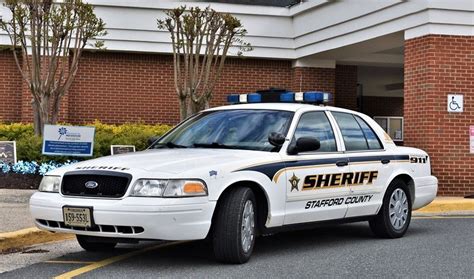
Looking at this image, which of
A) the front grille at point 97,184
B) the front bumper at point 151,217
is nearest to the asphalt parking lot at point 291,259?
the front bumper at point 151,217

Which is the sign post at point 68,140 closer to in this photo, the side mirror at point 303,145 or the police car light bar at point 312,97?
the police car light bar at point 312,97

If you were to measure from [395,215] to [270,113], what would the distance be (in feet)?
6.95

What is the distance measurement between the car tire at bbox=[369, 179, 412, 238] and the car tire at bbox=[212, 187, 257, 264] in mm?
2381

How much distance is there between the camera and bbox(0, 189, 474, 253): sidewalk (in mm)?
7945

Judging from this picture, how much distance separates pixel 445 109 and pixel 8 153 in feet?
24.6

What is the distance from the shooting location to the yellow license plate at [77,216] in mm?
6480

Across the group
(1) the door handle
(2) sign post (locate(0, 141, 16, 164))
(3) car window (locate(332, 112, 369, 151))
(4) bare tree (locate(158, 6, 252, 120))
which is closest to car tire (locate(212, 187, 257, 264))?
(1) the door handle

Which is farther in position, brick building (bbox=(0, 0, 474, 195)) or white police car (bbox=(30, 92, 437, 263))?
brick building (bbox=(0, 0, 474, 195))

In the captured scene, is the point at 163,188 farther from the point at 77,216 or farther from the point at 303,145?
the point at 303,145

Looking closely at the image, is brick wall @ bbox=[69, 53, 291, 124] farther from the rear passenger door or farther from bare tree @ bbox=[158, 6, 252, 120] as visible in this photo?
the rear passenger door

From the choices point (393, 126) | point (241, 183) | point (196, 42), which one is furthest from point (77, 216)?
point (393, 126)

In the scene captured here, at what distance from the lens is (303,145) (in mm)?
7465

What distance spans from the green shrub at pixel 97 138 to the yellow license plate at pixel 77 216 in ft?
15.6

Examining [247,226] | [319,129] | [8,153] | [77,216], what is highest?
[319,129]
